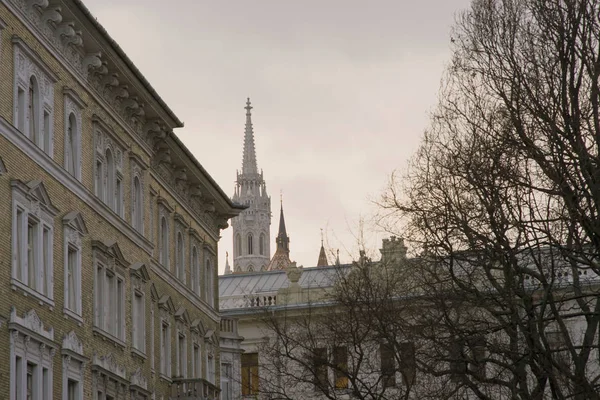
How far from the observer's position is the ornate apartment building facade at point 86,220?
32625 mm

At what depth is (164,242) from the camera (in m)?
48.9

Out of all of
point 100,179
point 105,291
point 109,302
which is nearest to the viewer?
point 105,291

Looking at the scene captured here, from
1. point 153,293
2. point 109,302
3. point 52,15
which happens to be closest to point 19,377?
point 109,302

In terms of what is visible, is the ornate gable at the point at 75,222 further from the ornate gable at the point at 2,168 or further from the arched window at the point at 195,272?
the arched window at the point at 195,272

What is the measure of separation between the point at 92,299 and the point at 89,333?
3.61 feet

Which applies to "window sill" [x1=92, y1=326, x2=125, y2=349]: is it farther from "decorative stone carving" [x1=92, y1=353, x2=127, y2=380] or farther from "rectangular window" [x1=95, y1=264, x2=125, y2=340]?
"decorative stone carving" [x1=92, y1=353, x2=127, y2=380]

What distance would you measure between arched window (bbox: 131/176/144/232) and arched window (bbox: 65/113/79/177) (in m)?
6.26

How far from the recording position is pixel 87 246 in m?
38.3

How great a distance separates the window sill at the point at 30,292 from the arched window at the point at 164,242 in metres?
13.8

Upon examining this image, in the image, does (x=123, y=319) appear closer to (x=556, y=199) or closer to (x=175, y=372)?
(x=175, y=372)

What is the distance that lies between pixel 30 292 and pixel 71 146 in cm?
576

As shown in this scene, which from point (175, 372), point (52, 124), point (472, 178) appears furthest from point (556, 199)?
point (175, 372)

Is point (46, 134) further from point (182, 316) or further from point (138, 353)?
point (182, 316)

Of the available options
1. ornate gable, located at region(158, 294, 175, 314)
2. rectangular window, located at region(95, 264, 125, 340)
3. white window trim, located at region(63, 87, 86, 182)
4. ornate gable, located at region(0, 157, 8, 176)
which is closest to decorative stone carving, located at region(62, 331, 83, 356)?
rectangular window, located at region(95, 264, 125, 340)
